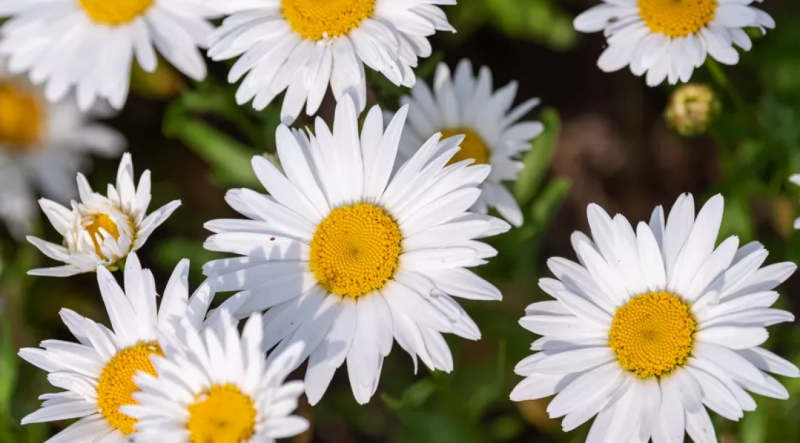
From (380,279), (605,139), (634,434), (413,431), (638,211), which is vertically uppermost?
(605,139)

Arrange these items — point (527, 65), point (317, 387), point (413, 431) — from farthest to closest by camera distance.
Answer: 1. point (527, 65)
2. point (413, 431)
3. point (317, 387)

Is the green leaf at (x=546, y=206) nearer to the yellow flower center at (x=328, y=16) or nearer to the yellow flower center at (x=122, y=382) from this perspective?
the yellow flower center at (x=328, y=16)

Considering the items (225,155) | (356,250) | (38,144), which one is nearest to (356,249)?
(356,250)

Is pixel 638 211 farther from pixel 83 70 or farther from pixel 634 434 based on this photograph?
pixel 83 70

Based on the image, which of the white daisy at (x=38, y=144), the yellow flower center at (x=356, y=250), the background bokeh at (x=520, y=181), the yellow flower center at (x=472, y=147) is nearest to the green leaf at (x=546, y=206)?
the background bokeh at (x=520, y=181)

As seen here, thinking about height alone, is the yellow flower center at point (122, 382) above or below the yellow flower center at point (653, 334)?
below

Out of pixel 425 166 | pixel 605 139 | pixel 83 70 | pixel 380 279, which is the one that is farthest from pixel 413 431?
pixel 605 139
